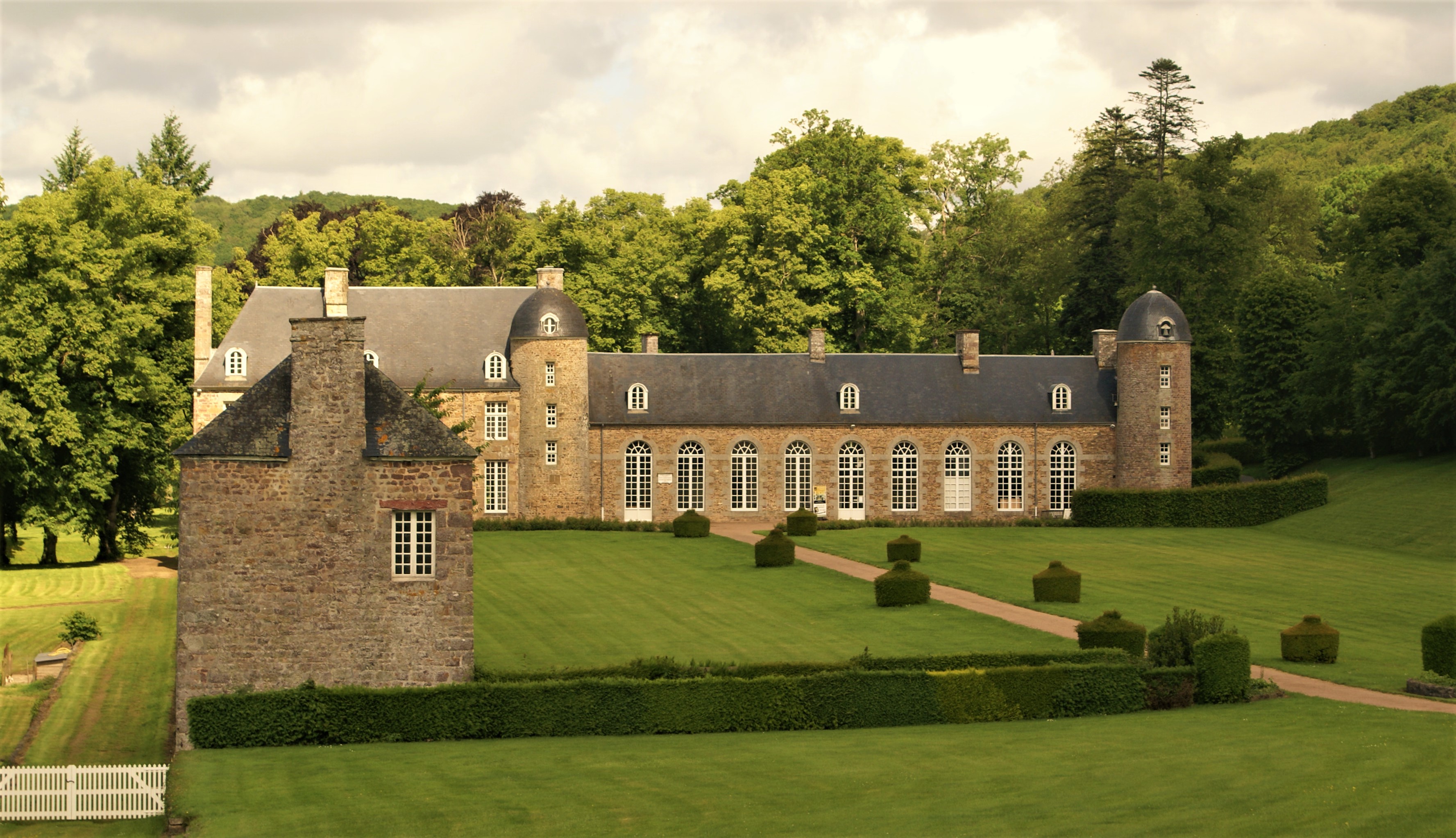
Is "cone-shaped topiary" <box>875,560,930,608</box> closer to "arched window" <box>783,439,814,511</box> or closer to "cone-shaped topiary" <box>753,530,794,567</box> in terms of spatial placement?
"cone-shaped topiary" <box>753,530,794,567</box>

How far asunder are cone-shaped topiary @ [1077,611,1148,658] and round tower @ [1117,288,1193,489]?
32.0 metres

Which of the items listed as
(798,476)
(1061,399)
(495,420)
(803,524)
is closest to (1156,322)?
(1061,399)

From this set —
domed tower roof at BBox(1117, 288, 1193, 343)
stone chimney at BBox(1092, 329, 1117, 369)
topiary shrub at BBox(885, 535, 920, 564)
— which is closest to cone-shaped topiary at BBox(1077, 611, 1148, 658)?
topiary shrub at BBox(885, 535, 920, 564)

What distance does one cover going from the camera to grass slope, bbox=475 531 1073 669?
31141 mm

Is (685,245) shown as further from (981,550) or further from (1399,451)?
(1399,451)

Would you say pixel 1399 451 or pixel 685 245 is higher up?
pixel 685 245

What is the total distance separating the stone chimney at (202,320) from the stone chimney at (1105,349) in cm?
3805

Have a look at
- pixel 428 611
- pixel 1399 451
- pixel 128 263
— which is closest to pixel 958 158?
pixel 1399 451

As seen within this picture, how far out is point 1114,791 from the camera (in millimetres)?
18766

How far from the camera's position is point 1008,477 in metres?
60.5

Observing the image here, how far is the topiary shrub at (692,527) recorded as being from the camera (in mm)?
51938

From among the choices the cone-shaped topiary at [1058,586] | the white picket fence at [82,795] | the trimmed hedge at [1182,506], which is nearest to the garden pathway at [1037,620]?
the cone-shaped topiary at [1058,586]

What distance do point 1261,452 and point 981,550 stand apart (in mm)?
31453

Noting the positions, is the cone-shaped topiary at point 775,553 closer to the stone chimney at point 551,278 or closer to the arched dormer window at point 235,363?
the stone chimney at point 551,278
